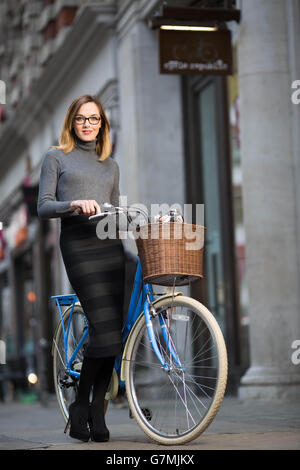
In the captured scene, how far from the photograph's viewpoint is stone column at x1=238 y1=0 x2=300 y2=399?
837 cm

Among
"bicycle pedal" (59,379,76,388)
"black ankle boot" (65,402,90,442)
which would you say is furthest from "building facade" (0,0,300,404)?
"black ankle boot" (65,402,90,442)

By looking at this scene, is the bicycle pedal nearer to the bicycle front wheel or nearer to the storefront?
the bicycle front wheel

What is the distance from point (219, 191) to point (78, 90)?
16.5ft

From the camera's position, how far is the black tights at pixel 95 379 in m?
5.27

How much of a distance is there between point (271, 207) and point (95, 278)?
3477 millimetres

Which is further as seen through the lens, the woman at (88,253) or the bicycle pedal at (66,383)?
the bicycle pedal at (66,383)

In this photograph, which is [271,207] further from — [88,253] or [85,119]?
[88,253]

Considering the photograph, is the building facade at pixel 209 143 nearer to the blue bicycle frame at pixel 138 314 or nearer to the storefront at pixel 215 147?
the storefront at pixel 215 147

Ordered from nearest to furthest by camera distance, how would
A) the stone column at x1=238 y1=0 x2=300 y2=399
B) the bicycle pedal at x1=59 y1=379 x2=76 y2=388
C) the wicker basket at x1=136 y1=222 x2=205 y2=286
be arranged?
the wicker basket at x1=136 y1=222 x2=205 y2=286 < the bicycle pedal at x1=59 y1=379 x2=76 y2=388 < the stone column at x1=238 y1=0 x2=300 y2=399

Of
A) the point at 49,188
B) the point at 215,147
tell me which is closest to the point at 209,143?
the point at 215,147

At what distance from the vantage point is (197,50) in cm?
921

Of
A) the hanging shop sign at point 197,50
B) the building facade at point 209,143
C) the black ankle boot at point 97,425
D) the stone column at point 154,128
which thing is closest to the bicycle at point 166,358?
the black ankle boot at point 97,425

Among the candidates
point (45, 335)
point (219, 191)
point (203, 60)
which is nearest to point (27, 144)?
point (45, 335)

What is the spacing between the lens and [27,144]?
65.9ft
